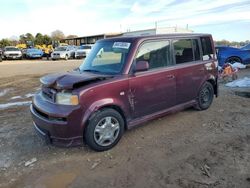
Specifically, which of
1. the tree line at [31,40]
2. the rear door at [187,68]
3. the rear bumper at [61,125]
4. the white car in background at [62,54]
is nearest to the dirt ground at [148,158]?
the rear bumper at [61,125]

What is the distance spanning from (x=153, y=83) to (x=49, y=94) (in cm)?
189

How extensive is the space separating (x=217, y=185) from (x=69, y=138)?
2.22 m

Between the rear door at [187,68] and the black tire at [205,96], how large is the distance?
261 mm

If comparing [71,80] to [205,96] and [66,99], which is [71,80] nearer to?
[66,99]

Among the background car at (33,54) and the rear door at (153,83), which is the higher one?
the background car at (33,54)

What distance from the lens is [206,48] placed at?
6.60m

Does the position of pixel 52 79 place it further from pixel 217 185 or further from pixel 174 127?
pixel 217 185

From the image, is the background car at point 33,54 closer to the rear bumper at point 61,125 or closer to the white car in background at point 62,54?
the white car in background at point 62,54

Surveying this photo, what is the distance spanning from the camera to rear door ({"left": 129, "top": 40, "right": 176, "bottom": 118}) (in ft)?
16.3

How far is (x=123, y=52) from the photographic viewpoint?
506 centimetres

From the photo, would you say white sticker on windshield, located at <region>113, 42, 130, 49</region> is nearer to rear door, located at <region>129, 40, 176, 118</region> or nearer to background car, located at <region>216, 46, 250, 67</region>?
rear door, located at <region>129, 40, 176, 118</region>

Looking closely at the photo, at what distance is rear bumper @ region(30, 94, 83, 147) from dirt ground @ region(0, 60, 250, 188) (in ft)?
1.11

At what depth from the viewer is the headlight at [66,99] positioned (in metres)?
4.24

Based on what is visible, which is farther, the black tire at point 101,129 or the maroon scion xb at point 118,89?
the black tire at point 101,129
